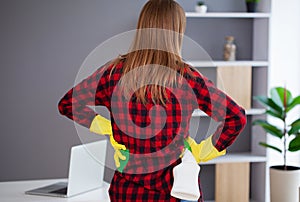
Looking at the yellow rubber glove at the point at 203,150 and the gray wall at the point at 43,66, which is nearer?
the yellow rubber glove at the point at 203,150

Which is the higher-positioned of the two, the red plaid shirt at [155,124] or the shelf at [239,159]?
the red plaid shirt at [155,124]

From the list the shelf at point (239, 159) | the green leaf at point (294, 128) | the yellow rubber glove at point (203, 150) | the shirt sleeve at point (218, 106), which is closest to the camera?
the shirt sleeve at point (218, 106)

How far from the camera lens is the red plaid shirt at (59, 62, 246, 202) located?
2049mm

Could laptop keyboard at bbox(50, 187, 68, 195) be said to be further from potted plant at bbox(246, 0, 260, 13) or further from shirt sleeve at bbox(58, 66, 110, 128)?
potted plant at bbox(246, 0, 260, 13)

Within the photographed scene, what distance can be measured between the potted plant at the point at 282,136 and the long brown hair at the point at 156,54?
2.15m

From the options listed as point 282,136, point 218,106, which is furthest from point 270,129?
point 218,106

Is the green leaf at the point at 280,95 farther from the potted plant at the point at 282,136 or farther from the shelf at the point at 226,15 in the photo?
the shelf at the point at 226,15

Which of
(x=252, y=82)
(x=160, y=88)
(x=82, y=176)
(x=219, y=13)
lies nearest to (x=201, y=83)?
(x=160, y=88)

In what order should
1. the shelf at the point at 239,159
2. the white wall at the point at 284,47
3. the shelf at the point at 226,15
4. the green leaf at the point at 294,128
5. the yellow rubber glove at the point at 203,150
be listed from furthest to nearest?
1. the white wall at the point at 284,47
2. the shelf at the point at 239,159
3. the shelf at the point at 226,15
4. the green leaf at the point at 294,128
5. the yellow rubber glove at the point at 203,150

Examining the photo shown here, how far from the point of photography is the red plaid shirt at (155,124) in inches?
80.7

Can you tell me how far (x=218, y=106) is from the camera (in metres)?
2.05

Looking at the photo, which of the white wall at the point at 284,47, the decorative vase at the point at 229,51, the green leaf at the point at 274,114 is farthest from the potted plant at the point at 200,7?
the green leaf at the point at 274,114

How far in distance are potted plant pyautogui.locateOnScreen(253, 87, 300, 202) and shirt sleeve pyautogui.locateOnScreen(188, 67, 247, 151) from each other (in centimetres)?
202

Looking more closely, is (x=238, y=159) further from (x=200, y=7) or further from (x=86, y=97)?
(x=86, y=97)
